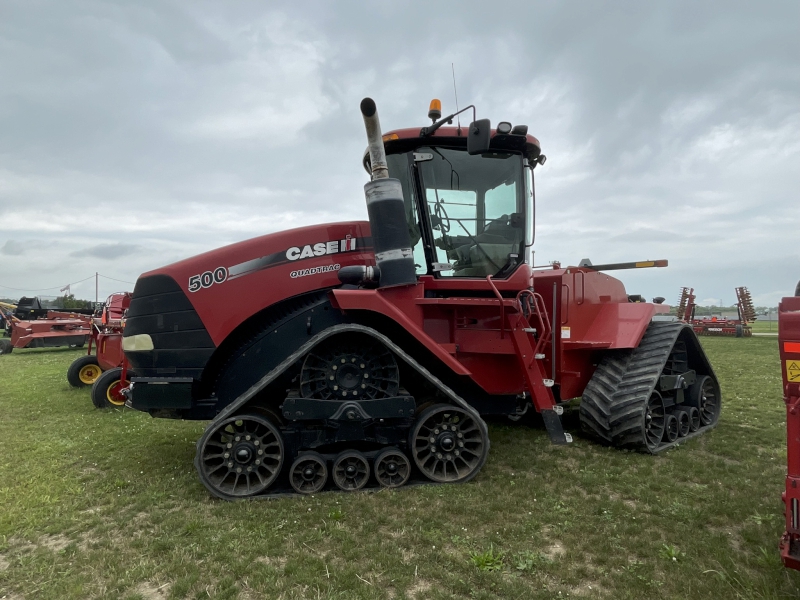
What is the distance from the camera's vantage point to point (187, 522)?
3.66 m

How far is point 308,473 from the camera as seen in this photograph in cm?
414

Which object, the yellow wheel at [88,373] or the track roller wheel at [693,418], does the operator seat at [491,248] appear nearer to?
the track roller wheel at [693,418]

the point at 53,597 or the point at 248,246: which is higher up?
the point at 248,246

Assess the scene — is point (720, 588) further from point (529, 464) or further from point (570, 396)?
point (570, 396)

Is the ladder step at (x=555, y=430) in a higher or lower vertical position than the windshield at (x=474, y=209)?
lower

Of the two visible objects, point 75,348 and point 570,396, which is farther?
point 75,348

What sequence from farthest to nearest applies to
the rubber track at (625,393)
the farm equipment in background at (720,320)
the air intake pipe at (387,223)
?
the farm equipment in background at (720,320), the rubber track at (625,393), the air intake pipe at (387,223)

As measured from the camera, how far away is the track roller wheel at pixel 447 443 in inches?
169

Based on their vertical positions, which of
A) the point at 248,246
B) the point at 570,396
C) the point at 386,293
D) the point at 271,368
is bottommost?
Answer: the point at 570,396

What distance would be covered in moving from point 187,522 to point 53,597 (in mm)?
937

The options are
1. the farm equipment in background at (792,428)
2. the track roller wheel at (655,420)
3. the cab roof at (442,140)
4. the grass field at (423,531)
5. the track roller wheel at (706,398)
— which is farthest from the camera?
the track roller wheel at (706,398)

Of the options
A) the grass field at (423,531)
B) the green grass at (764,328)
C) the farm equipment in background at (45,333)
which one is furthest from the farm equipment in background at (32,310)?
the green grass at (764,328)

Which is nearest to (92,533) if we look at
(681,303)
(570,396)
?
(570,396)

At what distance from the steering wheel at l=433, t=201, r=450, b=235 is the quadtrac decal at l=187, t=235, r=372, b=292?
816 mm
